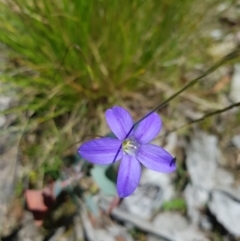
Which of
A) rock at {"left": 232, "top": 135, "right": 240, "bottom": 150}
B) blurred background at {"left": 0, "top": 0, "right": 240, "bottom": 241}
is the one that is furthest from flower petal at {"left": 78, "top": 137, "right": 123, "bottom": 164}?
rock at {"left": 232, "top": 135, "right": 240, "bottom": 150}

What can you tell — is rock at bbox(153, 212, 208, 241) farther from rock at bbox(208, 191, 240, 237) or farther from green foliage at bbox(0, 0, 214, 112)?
green foliage at bbox(0, 0, 214, 112)

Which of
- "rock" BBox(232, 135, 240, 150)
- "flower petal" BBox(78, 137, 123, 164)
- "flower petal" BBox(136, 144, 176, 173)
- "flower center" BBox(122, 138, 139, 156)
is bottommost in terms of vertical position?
"rock" BBox(232, 135, 240, 150)

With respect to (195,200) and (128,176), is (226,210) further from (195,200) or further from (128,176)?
(128,176)

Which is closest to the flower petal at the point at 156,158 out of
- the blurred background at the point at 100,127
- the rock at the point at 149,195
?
the blurred background at the point at 100,127

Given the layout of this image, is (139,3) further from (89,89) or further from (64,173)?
(64,173)

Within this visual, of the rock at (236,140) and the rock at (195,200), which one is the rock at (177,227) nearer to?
the rock at (195,200)

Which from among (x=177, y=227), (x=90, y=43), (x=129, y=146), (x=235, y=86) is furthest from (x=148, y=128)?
(x=235, y=86)
